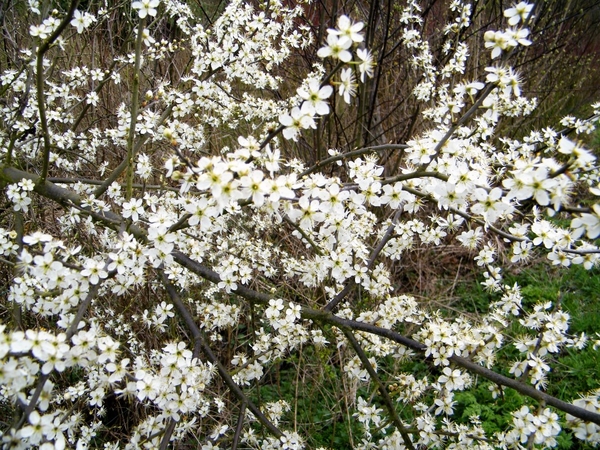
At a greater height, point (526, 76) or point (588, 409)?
point (526, 76)

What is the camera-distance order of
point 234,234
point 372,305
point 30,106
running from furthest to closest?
point 372,305 → point 234,234 → point 30,106

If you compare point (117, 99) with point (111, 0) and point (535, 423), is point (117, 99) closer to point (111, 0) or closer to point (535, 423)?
point (111, 0)

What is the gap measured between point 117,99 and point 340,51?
4.30 metres

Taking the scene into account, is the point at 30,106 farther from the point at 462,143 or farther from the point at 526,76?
the point at 526,76

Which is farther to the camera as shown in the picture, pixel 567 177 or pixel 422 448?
pixel 422 448

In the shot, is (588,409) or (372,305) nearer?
(588,409)

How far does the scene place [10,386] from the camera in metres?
1.41

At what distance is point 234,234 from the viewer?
348cm

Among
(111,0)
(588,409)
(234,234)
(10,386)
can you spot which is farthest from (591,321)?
(111,0)

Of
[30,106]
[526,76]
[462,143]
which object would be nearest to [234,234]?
[30,106]

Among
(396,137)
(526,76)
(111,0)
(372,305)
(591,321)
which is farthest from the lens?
(526,76)

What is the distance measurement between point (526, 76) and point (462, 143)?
5.18 meters

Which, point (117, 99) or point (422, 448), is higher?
point (117, 99)

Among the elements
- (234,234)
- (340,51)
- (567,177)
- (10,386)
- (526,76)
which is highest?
(526,76)
